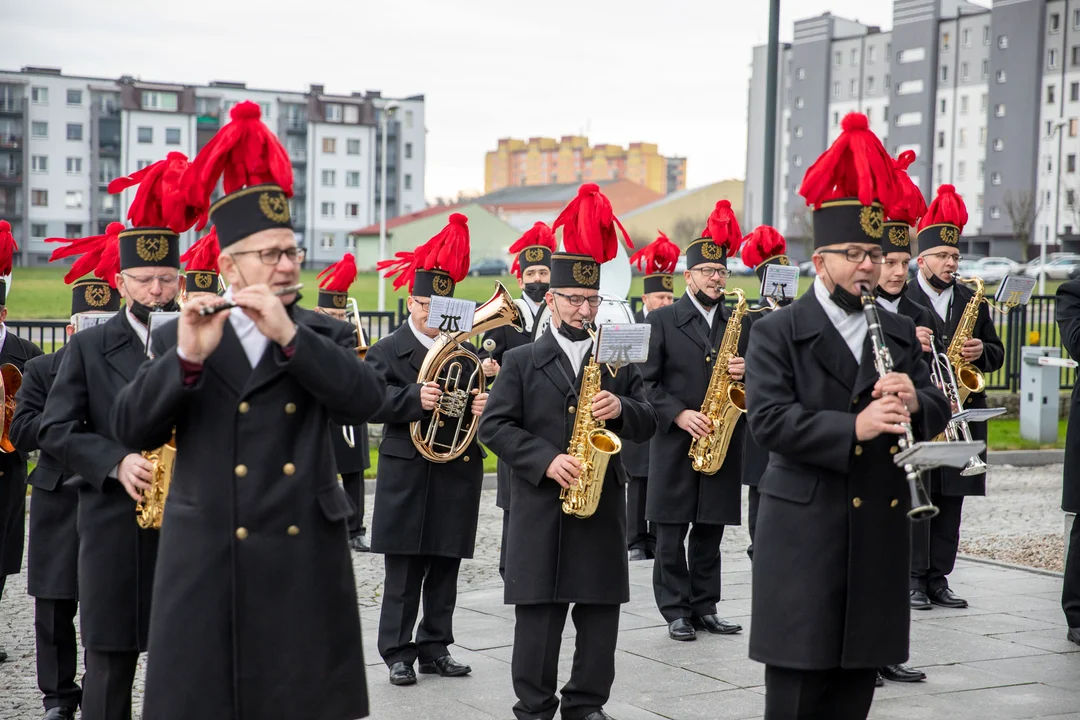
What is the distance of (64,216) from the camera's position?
96.5 meters

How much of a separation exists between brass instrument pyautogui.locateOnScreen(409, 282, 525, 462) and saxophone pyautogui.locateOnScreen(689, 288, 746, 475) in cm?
178

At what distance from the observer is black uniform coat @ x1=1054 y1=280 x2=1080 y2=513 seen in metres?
7.94

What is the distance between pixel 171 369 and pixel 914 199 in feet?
17.8

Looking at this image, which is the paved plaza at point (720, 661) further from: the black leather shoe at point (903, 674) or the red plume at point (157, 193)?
the red plume at point (157, 193)

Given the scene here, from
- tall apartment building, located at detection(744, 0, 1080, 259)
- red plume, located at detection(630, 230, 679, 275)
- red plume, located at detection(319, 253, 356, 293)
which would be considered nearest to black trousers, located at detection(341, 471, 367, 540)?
red plume, located at detection(319, 253, 356, 293)

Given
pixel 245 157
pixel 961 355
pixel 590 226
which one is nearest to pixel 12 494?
pixel 590 226

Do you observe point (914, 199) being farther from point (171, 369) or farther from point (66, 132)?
point (66, 132)

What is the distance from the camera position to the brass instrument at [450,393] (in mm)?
7551

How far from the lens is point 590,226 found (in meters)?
6.96

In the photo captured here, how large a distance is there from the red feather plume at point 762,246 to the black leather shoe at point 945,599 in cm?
349

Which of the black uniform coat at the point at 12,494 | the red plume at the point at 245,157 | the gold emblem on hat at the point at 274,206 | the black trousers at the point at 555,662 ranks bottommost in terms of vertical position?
the black trousers at the point at 555,662

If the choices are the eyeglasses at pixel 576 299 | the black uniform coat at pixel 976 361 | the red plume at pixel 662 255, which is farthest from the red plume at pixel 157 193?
the red plume at pixel 662 255

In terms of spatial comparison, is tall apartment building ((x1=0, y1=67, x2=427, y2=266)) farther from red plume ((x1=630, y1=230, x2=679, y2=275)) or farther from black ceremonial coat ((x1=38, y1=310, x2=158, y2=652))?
black ceremonial coat ((x1=38, y1=310, x2=158, y2=652))

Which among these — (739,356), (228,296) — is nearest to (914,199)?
(739,356)
